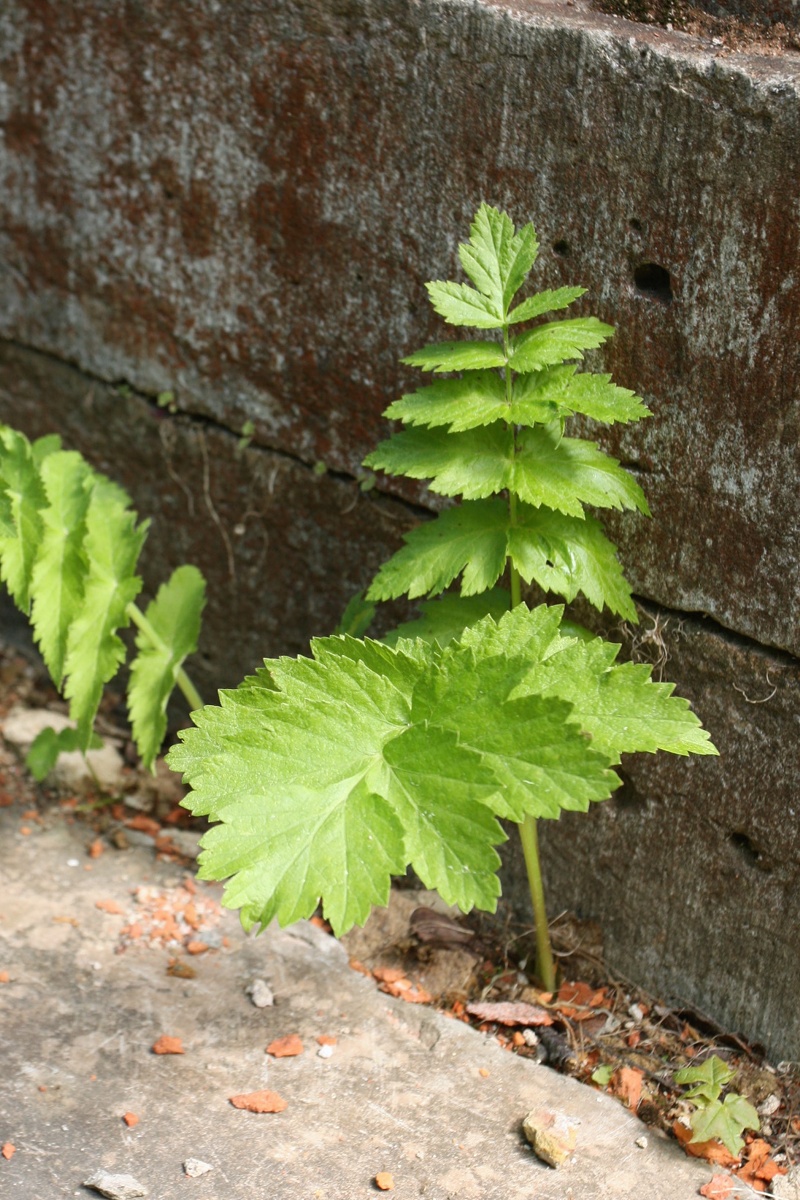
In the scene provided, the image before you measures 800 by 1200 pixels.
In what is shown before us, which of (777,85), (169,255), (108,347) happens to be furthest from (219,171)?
(777,85)

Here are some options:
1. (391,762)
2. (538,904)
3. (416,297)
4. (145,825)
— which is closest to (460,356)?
(416,297)

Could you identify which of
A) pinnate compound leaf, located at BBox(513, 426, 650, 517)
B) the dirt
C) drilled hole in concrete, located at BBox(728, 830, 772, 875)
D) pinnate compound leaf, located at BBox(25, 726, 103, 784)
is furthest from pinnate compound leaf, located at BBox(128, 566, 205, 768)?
the dirt

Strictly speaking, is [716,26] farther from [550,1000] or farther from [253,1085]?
[253,1085]

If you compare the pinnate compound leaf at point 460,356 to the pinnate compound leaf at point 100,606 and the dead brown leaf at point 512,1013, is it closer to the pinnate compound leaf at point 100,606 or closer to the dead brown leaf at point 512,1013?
the pinnate compound leaf at point 100,606

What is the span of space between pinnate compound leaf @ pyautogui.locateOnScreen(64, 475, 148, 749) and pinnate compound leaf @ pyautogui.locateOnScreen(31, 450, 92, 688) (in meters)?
0.03

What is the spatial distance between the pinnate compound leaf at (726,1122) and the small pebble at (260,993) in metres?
0.88

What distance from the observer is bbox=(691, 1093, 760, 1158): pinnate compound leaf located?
2188mm

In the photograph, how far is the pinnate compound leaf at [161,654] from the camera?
2.78 metres

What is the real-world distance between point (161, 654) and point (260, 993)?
0.84 meters

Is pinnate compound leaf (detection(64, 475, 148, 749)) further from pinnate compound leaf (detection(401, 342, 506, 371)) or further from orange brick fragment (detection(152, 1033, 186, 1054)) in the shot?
pinnate compound leaf (detection(401, 342, 506, 371))

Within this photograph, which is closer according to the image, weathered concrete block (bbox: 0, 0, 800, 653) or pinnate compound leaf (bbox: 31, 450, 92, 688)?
weathered concrete block (bbox: 0, 0, 800, 653)

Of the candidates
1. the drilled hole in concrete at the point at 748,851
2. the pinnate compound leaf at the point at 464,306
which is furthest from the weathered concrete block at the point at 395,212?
the drilled hole in concrete at the point at 748,851

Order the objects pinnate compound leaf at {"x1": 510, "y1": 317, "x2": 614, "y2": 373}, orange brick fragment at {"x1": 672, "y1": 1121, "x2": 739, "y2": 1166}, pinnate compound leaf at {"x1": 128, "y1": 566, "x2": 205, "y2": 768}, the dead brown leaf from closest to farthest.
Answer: pinnate compound leaf at {"x1": 510, "y1": 317, "x2": 614, "y2": 373}
orange brick fragment at {"x1": 672, "y1": 1121, "x2": 739, "y2": 1166}
the dead brown leaf
pinnate compound leaf at {"x1": 128, "y1": 566, "x2": 205, "y2": 768}

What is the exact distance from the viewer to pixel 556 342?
2162 millimetres
